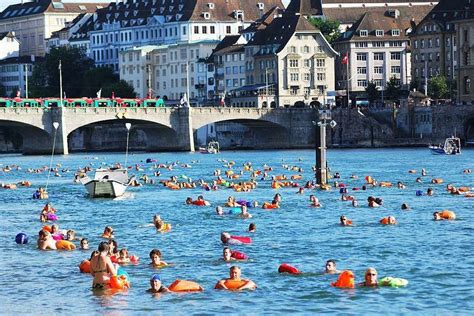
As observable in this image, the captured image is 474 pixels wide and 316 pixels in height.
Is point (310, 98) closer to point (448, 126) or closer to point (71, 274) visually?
point (448, 126)

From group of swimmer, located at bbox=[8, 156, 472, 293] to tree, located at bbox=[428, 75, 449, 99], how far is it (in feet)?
206

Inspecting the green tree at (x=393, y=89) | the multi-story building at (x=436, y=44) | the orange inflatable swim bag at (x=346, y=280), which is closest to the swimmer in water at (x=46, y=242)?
the orange inflatable swim bag at (x=346, y=280)

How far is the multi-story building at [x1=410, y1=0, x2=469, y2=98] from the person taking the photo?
615ft

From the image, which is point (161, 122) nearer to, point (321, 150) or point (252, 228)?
point (321, 150)

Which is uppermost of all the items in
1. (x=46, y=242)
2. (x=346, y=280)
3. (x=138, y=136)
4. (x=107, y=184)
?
(x=138, y=136)

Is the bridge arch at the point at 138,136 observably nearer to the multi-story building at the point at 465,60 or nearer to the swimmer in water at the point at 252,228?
the multi-story building at the point at 465,60

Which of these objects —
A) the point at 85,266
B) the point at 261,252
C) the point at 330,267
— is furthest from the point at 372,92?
the point at 330,267

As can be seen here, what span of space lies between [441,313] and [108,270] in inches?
413

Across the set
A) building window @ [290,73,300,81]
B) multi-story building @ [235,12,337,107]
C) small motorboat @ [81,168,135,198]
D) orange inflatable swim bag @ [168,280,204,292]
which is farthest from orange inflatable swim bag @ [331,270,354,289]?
building window @ [290,73,300,81]

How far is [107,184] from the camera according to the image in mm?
87562

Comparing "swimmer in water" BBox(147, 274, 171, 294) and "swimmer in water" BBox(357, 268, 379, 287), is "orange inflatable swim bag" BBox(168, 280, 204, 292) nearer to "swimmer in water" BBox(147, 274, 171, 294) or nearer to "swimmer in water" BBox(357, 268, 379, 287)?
"swimmer in water" BBox(147, 274, 171, 294)

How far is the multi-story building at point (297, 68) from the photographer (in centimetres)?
19600

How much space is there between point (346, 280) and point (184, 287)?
4.89 m

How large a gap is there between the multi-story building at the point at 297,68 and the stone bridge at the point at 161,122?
15486 mm
